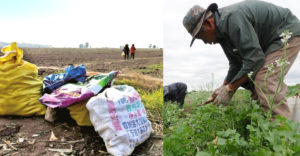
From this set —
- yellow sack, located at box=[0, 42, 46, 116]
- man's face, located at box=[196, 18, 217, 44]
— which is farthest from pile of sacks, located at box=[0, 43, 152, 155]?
man's face, located at box=[196, 18, 217, 44]

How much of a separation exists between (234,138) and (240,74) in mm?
839

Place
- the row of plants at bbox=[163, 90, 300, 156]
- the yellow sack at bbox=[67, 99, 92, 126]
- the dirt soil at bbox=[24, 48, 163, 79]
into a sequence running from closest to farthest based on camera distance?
1. the row of plants at bbox=[163, 90, 300, 156]
2. the yellow sack at bbox=[67, 99, 92, 126]
3. the dirt soil at bbox=[24, 48, 163, 79]

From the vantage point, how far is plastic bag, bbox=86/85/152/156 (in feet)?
5.40

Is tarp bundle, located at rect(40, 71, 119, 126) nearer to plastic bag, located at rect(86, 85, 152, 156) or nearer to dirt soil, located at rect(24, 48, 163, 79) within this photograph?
plastic bag, located at rect(86, 85, 152, 156)

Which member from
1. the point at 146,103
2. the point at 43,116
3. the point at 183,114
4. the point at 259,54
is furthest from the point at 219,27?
the point at 43,116

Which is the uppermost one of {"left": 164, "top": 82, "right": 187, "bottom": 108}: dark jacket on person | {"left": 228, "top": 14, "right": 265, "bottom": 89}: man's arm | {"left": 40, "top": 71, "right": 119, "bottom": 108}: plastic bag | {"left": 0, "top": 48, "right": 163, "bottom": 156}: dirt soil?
{"left": 228, "top": 14, "right": 265, "bottom": 89}: man's arm

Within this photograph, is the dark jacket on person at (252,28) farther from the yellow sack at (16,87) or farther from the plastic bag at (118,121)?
the yellow sack at (16,87)

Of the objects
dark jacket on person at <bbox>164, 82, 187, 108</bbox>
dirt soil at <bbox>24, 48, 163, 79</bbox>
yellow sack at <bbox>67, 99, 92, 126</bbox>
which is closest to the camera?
yellow sack at <bbox>67, 99, 92, 126</bbox>

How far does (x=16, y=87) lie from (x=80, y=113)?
0.74 metres

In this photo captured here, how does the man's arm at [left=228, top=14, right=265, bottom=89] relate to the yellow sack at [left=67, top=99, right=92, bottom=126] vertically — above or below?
above

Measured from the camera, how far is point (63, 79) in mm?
2400

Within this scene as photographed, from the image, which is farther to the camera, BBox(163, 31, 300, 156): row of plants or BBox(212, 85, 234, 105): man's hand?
BBox(212, 85, 234, 105): man's hand

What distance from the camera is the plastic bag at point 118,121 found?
1646 mm

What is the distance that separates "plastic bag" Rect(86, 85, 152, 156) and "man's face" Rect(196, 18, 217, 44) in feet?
2.30
